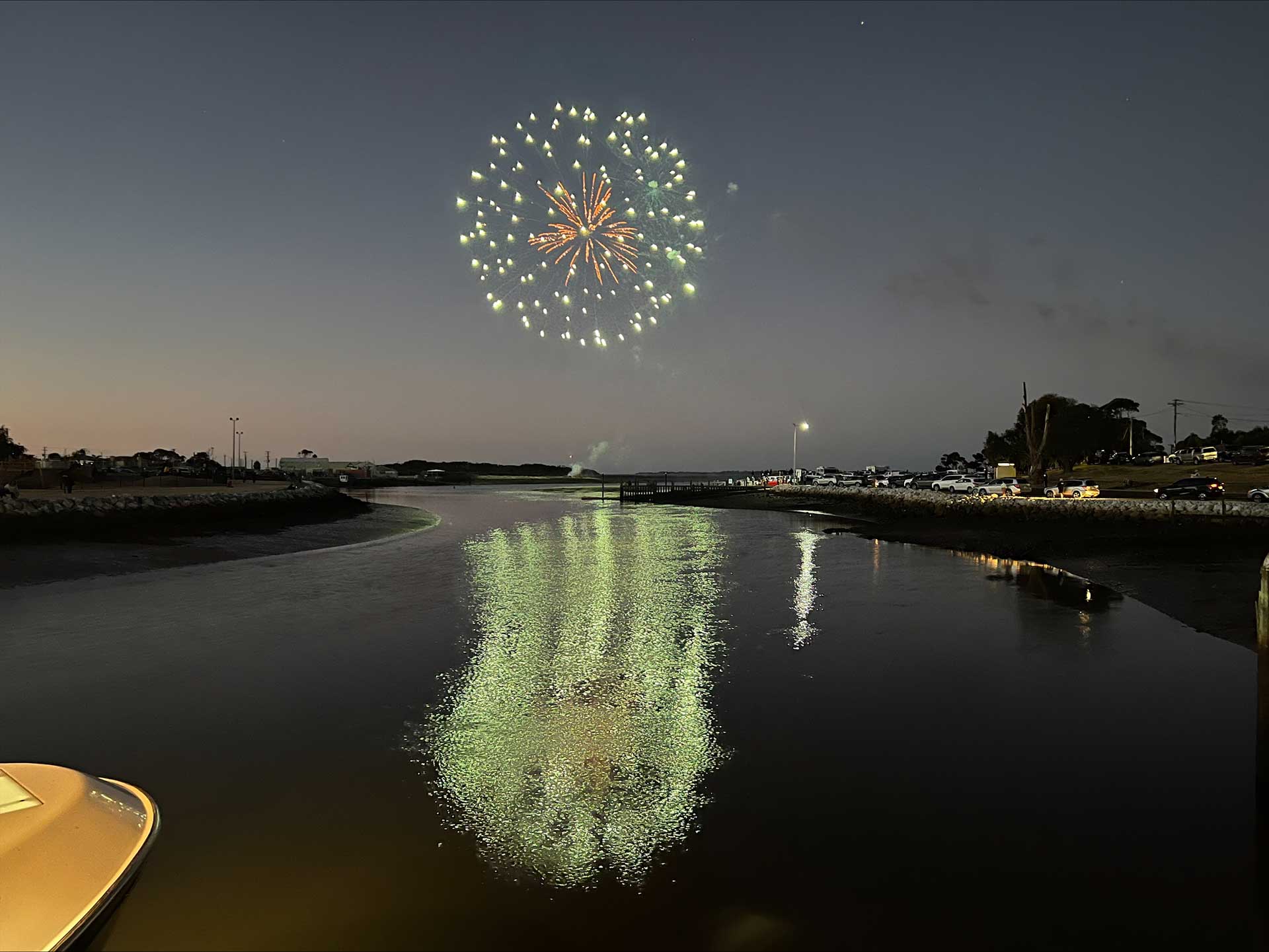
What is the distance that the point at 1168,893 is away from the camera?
21.4 ft

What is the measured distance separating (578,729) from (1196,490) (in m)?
53.7

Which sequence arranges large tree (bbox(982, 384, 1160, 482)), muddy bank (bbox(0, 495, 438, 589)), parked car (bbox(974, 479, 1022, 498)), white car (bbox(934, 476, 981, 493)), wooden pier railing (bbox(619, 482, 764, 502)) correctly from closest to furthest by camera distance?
muddy bank (bbox(0, 495, 438, 589)), parked car (bbox(974, 479, 1022, 498)), white car (bbox(934, 476, 981, 493)), large tree (bbox(982, 384, 1160, 482)), wooden pier railing (bbox(619, 482, 764, 502))

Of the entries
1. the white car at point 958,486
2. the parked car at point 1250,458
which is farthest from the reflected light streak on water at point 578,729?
the parked car at point 1250,458

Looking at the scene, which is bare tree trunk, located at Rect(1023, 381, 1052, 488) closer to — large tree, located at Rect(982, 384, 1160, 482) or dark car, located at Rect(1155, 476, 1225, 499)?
large tree, located at Rect(982, 384, 1160, 482)

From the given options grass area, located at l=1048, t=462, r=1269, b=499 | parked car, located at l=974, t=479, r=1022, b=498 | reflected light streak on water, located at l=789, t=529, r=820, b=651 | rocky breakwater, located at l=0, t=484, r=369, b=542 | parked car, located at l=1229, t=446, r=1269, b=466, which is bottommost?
reflected light streak on water, located at l=789, t=529, r=820, b=651

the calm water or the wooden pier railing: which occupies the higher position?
the wooden pier railing

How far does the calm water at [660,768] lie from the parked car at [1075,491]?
3777 cm

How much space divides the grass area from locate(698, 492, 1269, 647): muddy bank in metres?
21.3

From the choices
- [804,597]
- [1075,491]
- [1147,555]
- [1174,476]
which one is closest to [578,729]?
[804,597]

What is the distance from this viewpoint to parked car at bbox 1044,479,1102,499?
53.9m

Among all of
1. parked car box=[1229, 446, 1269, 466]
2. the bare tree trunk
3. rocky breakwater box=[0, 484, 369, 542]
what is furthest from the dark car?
rocky breakwater box=[0, 484, 369, 542]

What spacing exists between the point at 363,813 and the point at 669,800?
3.38m

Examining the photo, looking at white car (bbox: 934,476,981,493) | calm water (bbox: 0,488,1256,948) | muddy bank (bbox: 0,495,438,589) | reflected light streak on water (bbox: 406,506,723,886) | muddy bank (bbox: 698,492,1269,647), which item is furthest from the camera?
white car (bbox: 934,476,981,493)

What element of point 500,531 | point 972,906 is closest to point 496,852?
point 972,906
